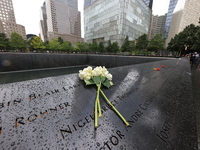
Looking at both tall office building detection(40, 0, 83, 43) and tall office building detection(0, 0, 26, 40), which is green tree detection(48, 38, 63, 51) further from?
tall office building detection(0, 0, 26, 40)

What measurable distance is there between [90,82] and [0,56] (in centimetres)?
1173

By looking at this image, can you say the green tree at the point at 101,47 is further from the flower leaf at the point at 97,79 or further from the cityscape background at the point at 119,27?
the flower leaf at the point at 97,79

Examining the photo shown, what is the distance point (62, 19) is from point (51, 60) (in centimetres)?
9714

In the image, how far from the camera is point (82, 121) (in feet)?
2.37

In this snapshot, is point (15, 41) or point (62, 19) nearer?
point (15, 41)

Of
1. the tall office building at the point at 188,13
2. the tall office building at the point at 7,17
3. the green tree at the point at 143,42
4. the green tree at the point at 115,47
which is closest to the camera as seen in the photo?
the green tree at the point at 143,42

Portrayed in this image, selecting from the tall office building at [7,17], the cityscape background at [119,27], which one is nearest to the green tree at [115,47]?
the cityscape background at [119,27]

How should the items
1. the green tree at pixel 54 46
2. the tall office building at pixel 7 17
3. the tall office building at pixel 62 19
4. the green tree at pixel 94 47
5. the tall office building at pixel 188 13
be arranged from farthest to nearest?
the tall office building at pixel 62 19, the tall office building at pixel 7 17, the tall office building at pixel 188 13, the green tree at pixel 54 46, the green tree at pixel 94 47

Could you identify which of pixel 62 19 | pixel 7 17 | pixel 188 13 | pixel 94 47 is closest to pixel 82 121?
pixel 94 47

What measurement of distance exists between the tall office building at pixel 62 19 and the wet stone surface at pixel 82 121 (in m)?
95.6

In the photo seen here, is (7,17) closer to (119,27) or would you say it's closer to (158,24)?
(119,27)

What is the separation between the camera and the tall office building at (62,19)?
8100 centimetres

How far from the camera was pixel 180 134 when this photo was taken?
747 millimetres

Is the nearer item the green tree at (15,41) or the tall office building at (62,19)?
the green tree at (15,41)
